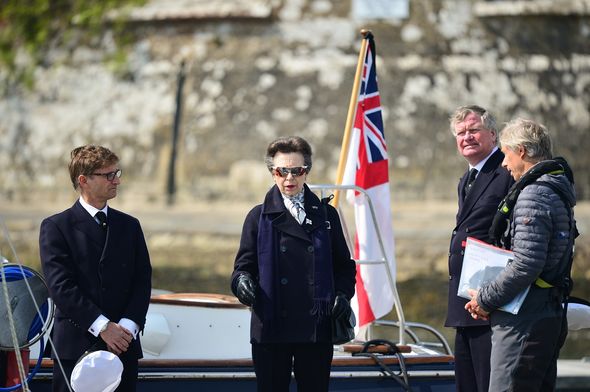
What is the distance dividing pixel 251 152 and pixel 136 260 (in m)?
9.86

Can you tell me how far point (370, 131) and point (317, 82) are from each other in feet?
25.0

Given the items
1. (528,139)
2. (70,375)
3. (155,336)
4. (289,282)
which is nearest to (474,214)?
(528,139)

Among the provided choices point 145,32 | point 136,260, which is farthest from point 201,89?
point 136,260

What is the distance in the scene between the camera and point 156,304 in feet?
22.0

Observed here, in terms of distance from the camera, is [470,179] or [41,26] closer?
[470,179]

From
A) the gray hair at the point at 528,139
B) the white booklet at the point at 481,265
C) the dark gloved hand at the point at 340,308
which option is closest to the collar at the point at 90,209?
the dark gloved hand at the point at 340,308

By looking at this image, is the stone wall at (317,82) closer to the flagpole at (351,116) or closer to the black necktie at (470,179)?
the flagpole at (351,116)

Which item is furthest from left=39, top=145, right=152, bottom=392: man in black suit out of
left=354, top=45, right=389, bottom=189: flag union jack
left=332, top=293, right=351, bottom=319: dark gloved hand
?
left=354, top=45, right=389, bottom=189: flag union jack

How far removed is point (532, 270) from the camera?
4.47 m

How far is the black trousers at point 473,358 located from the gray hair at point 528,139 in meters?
0.81

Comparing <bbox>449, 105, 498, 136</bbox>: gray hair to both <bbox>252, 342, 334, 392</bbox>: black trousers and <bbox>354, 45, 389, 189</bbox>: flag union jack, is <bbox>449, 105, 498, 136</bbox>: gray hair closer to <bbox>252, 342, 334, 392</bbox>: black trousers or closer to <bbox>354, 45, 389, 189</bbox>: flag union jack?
<bbox>252, 342, 334, 392</bbox>: black trousers

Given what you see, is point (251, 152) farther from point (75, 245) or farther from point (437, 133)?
point (75, 245)

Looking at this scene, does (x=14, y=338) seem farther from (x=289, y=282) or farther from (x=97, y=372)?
(x=289, y=282)

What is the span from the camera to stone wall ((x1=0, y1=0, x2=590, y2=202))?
1463 centimetres
